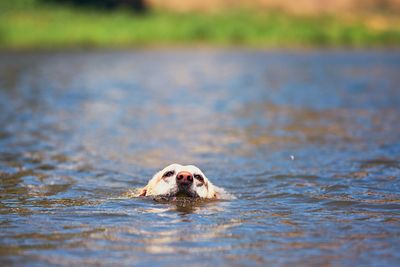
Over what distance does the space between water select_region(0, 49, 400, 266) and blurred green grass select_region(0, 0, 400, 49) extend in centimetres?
1338

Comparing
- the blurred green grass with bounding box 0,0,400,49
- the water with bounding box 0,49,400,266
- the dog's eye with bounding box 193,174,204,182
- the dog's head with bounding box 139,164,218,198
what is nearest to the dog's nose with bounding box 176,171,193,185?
the dog's head with bounding box 139,164,218,198

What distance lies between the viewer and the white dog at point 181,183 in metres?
8.46

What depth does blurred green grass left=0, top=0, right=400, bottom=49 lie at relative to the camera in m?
39.2

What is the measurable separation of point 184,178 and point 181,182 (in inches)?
2.9

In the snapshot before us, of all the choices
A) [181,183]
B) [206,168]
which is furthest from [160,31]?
[181,183]

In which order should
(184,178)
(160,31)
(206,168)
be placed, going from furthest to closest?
(160,31)
(206,168)
(184,178)

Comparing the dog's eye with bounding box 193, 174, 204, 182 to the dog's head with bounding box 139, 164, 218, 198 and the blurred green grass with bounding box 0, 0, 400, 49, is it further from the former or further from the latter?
the blurred green grass with bounding box 0, 0, 400, 49

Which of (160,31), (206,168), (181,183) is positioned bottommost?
(206,168)

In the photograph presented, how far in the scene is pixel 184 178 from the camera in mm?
8422

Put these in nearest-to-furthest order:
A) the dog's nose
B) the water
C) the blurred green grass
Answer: the water
the dog's nose
the blurred green grass

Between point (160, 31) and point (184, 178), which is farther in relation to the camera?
point (160, 31)

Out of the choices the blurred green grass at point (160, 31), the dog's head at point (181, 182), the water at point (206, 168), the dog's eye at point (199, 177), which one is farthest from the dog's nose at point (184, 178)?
the blurred green grass at point (160, 31)

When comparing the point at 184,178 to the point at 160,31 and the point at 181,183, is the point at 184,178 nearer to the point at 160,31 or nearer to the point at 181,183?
the point at 181,183

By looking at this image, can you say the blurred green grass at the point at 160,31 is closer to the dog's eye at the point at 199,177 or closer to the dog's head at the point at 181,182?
the dog's head at the point at 181,182
